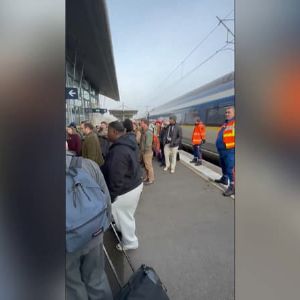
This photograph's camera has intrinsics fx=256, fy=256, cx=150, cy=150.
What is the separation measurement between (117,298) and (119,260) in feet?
3.45

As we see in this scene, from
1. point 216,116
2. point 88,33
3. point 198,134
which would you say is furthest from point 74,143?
point 216,116

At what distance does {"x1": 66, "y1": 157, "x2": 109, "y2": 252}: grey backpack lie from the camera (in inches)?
58.4

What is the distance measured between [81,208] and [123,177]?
1421 millimetres

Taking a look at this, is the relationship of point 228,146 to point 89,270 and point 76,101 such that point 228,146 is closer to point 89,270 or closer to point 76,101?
point 89,270

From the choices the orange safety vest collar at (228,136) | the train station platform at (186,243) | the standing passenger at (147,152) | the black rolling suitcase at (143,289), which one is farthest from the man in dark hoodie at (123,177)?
the standing passenger at (147,152)

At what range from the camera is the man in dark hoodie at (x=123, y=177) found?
2930mm

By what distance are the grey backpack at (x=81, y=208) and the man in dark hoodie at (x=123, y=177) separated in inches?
46.1

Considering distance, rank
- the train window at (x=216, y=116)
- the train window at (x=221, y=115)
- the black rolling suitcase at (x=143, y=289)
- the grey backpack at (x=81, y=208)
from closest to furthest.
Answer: the grey backpack at (x=81, y=208) < the black rolling suitcase at (x=143, y=289) < the train window at (x=221, y=115) < the train window at (x=216, y=116)

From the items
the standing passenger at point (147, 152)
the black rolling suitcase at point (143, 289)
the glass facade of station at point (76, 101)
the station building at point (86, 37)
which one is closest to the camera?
the black rolling suitcase at point (143, 289)

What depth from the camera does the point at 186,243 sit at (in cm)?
347

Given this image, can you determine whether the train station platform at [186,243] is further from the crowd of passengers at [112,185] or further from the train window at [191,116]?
the train window at [191,116]
